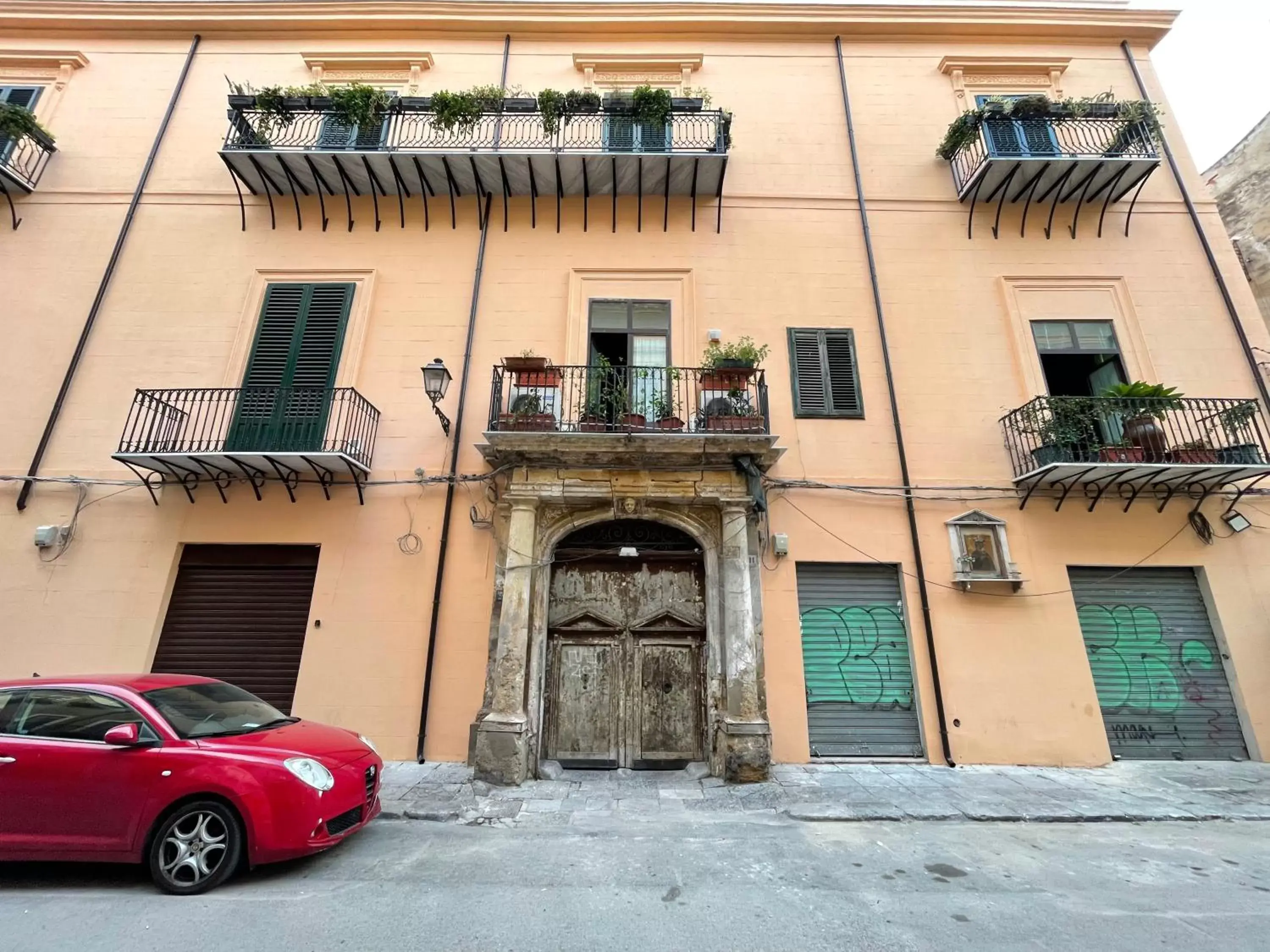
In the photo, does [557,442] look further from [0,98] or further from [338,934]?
[0,98]

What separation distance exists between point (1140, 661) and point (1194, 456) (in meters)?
2.80

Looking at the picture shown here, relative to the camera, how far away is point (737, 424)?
24.7 ft

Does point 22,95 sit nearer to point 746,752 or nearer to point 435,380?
point 435,380

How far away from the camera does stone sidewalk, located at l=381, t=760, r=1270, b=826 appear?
210 inches

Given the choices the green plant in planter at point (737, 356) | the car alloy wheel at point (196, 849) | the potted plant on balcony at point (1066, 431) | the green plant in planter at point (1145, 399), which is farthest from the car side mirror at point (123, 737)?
the green plant in planter at point (1145, 399)

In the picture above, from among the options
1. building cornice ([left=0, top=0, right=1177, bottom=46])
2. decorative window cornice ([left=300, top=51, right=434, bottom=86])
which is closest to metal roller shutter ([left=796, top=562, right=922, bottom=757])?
building cornice ([left=0, top=0, right=1177, bottom=46])

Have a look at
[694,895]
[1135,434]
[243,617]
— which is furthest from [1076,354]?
[243,617]

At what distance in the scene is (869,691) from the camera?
7383 mm

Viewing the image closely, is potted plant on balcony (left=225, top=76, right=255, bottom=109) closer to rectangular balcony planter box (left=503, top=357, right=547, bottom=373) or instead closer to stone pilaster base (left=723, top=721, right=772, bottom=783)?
rectangular balcony planter box (left=503, top=357, right=547, bottom=373)

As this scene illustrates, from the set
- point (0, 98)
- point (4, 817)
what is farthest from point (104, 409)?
point (0, 98)

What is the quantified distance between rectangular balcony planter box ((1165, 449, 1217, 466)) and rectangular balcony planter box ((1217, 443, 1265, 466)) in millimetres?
94

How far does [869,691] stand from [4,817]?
823cm

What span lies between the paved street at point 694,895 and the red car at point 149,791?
25 cm

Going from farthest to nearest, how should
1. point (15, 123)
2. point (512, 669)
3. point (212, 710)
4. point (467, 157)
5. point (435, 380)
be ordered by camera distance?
point (15, 123) < point (467, 157) < point (435, 380) < point (512, 669) < point (212, 710)
